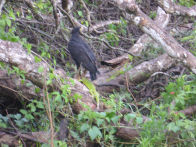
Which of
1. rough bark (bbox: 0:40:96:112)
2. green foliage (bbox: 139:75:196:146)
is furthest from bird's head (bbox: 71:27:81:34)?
green foliage (bbox: 139:75:196:146)

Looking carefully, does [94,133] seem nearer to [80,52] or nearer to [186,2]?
[80,52]

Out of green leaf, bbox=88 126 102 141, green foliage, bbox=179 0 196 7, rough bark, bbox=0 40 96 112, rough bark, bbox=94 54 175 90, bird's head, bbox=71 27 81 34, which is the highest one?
green foliage, bbox=179 0 196 7

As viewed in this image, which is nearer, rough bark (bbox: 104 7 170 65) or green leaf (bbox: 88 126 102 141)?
green leaf (bbox: 88 126 102 141)

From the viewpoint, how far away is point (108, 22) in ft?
22.1

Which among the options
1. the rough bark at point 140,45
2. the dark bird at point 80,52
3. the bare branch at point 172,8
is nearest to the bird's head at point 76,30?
the dark bird at point 80,52

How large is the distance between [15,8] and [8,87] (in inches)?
84.3

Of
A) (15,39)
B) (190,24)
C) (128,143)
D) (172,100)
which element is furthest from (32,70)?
(190,24)

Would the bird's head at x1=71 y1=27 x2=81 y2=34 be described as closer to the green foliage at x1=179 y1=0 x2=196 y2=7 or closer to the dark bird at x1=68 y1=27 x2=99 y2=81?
the dark bird at x1=68 y1=27 x2=99 y2=81

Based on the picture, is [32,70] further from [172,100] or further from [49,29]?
[49,29]

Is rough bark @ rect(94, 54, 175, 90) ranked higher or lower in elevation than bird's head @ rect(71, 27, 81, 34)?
lower

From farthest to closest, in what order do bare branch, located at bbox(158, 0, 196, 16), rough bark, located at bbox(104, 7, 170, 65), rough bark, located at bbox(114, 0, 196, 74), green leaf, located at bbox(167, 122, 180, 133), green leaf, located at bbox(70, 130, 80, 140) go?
rough bark, located at bbox(104, 7, 170, 65), bare branch, located at bbox(158, 0, 196, 16), rough bark, located at bbox(114, 0, 196, 74), green leaf, located at bbox(70, 130, 80, 140), green leaf, located at bbox(167, 122, 180, 133)

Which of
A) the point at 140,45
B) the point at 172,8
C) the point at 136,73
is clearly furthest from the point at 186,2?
Answer: the point at 136,73

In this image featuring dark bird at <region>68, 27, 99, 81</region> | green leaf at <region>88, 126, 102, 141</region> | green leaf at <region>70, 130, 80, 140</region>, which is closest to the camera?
green leaf at <region>88, 126, 102, 141</region>

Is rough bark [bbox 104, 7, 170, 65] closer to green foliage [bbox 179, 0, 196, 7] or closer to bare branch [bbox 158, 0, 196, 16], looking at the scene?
green foliage [bbox 179, 0, 196, 7]
